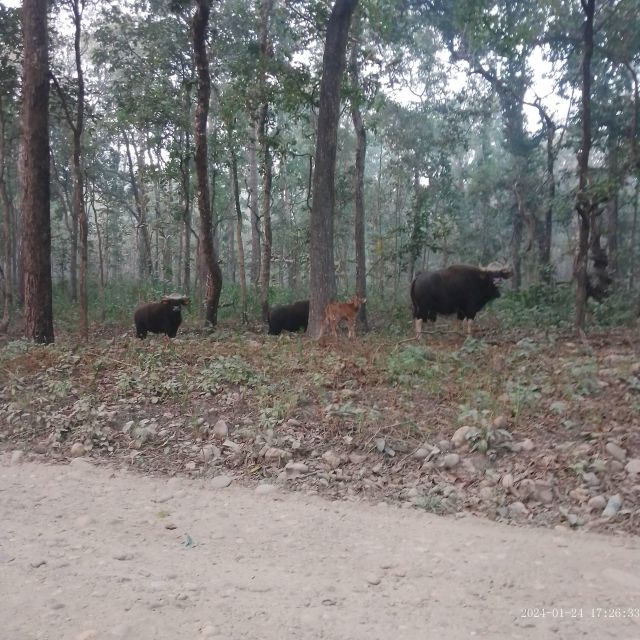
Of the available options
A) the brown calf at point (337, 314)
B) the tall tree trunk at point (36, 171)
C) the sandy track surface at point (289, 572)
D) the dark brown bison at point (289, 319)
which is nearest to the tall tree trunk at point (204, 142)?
the dark brown bison at point (289, 319)

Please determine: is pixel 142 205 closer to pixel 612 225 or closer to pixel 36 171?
pixel 36 171

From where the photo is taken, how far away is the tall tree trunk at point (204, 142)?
11.9 metres

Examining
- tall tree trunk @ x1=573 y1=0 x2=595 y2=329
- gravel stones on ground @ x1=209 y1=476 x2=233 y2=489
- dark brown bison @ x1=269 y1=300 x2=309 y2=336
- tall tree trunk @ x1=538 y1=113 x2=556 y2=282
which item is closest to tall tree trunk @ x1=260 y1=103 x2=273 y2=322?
dark brown bison @ x1=269 y1=300 x2=309 y2=336

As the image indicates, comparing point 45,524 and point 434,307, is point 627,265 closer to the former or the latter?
point 434,307

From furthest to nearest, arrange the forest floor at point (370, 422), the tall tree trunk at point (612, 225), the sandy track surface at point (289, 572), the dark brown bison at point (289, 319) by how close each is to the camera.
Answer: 1. the tall tree trunk at point (612, 225)
2. the dark brown bison at point (289, 319)
3. the forest floor at point (370, 422)
4. the sandy track surface at point (289, 572)

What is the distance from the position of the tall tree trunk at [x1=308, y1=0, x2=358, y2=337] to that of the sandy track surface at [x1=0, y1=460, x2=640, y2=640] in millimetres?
6246

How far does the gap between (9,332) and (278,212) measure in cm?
1615

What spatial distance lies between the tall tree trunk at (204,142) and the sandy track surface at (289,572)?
29.4 ft

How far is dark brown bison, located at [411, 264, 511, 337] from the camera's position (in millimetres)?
12258

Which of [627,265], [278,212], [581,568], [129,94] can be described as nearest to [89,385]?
[581,568]

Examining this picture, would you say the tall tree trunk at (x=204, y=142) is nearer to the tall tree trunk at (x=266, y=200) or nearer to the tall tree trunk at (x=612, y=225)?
the tall tree trunk at (x=266, y=200)

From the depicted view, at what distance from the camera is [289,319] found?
13.6 m

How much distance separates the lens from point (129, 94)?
51.4 ft

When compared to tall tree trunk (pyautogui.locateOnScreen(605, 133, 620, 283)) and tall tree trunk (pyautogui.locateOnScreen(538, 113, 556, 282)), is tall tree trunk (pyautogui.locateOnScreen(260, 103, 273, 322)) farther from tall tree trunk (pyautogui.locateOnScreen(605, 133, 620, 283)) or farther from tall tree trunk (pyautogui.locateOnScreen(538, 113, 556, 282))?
tall tree trunk (pyautogui.locateOnScreen(605, 133, 620, 283))
